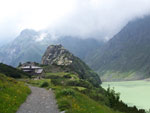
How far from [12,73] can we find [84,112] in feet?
210

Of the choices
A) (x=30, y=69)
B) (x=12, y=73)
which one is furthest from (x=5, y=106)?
(x=30, y=69)

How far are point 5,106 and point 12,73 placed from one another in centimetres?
6176

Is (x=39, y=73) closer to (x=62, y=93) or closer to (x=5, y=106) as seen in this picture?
(x=62, y=93)

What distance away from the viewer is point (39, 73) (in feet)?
351

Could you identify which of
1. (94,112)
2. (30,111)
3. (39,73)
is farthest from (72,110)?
(39,73)

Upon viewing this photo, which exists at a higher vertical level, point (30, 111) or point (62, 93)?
point (62, 93)

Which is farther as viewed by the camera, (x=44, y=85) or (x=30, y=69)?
(x=30, y=69)

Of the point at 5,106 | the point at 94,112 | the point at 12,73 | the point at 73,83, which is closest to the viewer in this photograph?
the point at 5,106

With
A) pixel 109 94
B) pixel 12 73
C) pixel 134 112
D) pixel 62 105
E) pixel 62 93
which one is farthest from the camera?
pixel 12 73

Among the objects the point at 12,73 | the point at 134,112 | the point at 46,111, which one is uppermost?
the point at 12,73

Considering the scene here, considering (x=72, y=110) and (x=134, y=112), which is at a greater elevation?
(x=72, y=110)

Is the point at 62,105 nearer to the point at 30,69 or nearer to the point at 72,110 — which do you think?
the point at 72,110

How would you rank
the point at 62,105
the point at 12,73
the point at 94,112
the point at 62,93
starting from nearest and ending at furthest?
the point at 94,112 → the point at 62,105 → the point at 62,93 → the point at 12,73

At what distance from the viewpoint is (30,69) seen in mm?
113625
